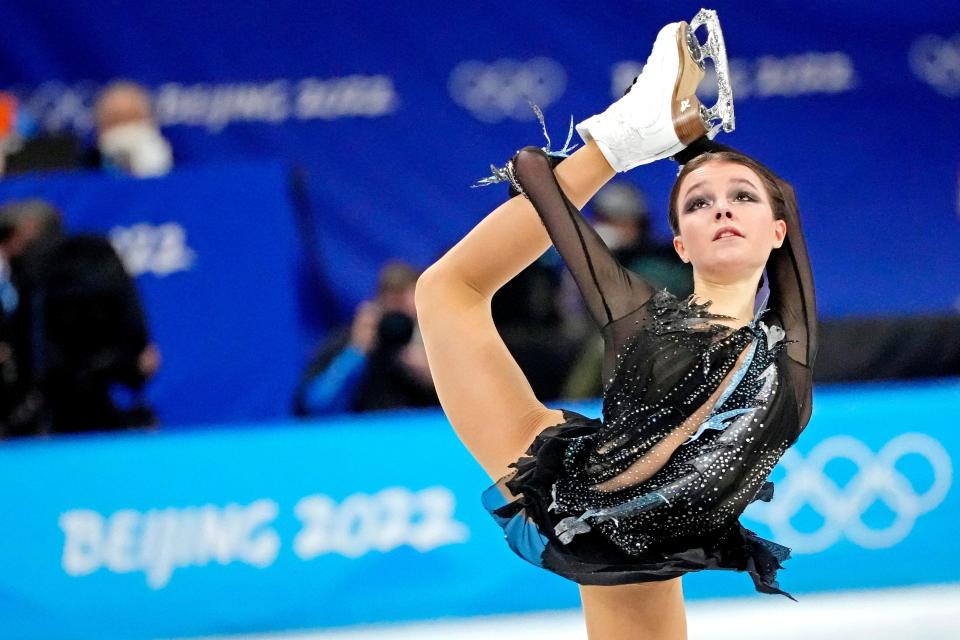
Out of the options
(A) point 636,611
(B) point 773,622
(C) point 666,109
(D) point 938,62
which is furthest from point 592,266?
(D) point 938,62

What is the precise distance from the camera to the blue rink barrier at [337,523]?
4430 mm

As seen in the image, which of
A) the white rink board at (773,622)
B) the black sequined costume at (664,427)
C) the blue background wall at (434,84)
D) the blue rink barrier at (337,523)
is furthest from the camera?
the blue background wall at (434,84)

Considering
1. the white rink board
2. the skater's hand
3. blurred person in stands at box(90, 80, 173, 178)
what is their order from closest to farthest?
the white rink board → the skater's hand → blurred person in stands at box(90, 80, 173, 178)

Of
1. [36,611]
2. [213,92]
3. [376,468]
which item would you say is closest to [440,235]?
[213,92]

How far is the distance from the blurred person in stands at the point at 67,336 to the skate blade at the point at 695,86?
2.92 m

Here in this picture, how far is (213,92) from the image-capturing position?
6820 millimetres

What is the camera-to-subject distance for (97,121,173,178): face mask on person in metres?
6.15

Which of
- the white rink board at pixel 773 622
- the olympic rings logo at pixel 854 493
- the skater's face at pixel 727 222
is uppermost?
the olympic rings logo at pixel 854 493

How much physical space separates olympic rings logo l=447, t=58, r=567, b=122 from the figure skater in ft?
13.5

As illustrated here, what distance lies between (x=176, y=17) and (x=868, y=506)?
4269mm

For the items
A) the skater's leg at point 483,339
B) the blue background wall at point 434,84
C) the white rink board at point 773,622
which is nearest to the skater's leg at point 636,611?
the skater's leg at point 483,339

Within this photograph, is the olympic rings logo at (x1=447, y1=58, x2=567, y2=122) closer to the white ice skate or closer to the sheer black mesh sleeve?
the white ice skate

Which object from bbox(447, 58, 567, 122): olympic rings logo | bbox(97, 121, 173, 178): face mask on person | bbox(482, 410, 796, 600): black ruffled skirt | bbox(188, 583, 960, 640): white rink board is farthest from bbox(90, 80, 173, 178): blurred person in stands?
bbox(482, 410, 796, 600): black ruffled skirt

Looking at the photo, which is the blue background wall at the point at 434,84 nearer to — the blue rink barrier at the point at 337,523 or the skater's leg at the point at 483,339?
the blue rink barrier at the point at 337,523
